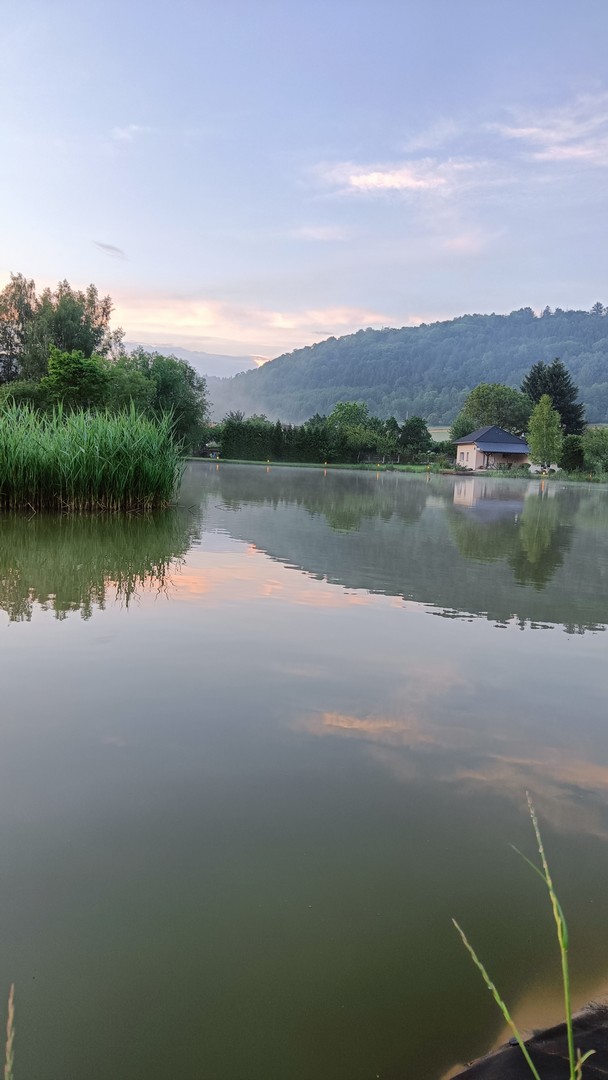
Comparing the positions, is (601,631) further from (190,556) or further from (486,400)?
(486,400)

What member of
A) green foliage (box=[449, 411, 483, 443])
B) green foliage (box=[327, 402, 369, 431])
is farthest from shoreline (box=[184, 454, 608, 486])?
green foliage (box=[327, 402, 369, 431])

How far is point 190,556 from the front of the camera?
6910 millimetres

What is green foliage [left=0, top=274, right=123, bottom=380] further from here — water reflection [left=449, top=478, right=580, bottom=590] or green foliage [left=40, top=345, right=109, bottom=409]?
water reflection [left=449, top=478, right=580, bottom=590]

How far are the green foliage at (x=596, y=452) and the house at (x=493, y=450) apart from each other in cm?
577

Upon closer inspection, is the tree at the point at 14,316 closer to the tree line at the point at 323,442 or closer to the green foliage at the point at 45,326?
the green foliage at the point at 45,326

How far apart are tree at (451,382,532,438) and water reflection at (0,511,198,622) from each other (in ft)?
194

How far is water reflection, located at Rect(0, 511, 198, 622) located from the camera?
15.7 ft

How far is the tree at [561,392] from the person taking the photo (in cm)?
5725

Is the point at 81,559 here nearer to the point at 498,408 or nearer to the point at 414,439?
the point at 414,439

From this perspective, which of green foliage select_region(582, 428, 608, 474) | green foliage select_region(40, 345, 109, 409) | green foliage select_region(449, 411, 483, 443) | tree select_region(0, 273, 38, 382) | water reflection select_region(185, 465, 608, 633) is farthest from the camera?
green foliage select_region(449, 411, 483, 443)

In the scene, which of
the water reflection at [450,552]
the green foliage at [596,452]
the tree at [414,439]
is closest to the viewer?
the water reflection at [450,552]

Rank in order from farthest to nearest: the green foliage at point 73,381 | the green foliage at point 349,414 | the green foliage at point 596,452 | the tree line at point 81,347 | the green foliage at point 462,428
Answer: the green foliage at point 349,414 < the green foliage at point 462,428 < the green foliage at point 596,452 < the tree line at point 81,347 < the green foliage at point 73,381

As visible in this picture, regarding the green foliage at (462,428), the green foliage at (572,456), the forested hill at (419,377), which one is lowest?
the green foliage at (572,456)

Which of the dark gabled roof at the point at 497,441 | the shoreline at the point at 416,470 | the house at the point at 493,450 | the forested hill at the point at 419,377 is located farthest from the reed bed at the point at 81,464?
the forested hill at the point at 419,377
